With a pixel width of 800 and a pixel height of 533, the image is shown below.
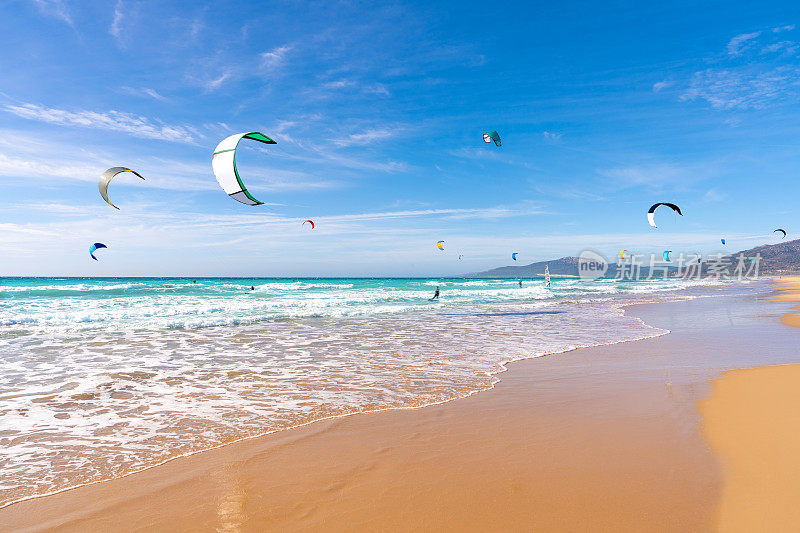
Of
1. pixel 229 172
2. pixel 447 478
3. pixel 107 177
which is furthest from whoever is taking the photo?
pixel 107 177

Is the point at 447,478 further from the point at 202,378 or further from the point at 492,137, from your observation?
the point at 492,137

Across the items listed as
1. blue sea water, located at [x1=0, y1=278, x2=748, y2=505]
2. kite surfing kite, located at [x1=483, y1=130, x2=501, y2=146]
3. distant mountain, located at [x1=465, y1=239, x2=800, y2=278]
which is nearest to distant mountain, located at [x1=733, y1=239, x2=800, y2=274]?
distant mountain, located at [x1=465, y1=239, x2=800, y2=278]

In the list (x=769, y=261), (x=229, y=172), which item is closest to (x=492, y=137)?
(x=229, y=172)

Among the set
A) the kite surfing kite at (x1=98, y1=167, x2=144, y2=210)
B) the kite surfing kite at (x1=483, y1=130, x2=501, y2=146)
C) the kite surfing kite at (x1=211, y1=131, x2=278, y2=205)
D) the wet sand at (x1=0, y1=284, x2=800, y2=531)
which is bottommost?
the wet sand at (x1=0, y1=284, x2=800, y2=531)

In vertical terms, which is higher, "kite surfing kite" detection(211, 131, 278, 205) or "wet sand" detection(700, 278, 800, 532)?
"kite surfing kite" detection(211, 131, 278, 205)

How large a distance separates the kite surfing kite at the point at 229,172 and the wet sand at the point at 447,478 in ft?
17.5

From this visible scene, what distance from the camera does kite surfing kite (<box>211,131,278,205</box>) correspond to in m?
8.69

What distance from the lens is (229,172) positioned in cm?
883

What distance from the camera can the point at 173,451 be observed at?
13.1 feet

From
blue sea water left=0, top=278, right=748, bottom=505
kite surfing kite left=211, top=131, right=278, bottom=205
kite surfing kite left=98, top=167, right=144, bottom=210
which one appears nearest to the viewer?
blue sea water left=0, top=278, right=748, bottom=505

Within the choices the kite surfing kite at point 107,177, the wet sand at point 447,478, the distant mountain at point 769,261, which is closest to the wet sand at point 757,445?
the wet sand at point 447,478

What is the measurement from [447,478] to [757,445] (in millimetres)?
2606

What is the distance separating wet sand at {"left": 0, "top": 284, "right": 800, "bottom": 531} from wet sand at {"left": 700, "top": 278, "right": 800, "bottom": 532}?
0.37 feet

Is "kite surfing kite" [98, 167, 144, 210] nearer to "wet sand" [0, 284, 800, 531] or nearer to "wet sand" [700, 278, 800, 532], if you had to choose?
"wet sand" [0, 284, 800, 531]
